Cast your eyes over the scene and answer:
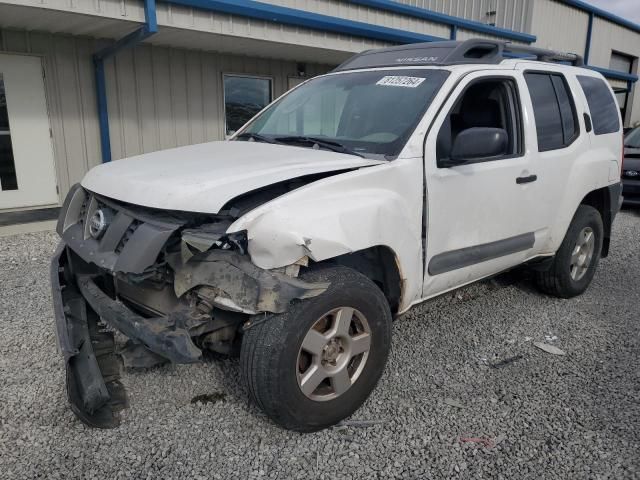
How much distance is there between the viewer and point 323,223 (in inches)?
98.6

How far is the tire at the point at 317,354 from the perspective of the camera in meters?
2.48

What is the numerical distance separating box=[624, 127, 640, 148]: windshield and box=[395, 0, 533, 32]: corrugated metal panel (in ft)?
18.4

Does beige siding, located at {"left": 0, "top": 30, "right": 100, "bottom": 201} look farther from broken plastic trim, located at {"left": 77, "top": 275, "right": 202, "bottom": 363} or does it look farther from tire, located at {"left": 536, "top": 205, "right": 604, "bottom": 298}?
tire, located at {"left": 536, "top": 205, "right": 604, "bottom": 298}

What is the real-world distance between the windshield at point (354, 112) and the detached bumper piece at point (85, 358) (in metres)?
1.63

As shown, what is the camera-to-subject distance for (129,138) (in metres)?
8.34

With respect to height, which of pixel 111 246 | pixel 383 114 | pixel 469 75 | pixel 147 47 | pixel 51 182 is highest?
pixel 147 47

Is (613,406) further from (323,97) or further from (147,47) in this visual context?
(147,47)

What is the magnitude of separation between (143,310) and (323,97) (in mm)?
2094

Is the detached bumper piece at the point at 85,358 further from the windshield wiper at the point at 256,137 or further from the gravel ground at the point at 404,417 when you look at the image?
the windshield wiper at the point at 256,137

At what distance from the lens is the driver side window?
10.6 feet

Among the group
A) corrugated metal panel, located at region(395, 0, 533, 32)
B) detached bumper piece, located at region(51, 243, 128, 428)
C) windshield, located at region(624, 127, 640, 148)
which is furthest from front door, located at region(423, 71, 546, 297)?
corrugated metal panel, located at region(395, 0, 533, 32)

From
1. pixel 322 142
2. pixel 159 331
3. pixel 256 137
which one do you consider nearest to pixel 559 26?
pixel 256 137

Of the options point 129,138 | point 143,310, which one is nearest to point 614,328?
point 143,310

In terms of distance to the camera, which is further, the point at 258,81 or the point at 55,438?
the point at 258,81
